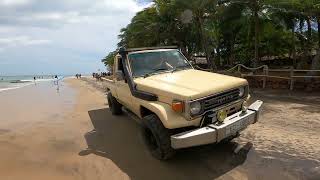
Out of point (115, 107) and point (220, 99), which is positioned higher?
point (220, 99)

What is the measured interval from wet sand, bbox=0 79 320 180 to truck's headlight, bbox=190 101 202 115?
0.91m

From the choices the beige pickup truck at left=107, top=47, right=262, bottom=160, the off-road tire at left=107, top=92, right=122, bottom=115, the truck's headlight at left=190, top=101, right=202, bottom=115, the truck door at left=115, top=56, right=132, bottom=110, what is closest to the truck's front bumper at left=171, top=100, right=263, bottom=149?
the beige pickup truck at left=107, top=47, right=262, bottom=160

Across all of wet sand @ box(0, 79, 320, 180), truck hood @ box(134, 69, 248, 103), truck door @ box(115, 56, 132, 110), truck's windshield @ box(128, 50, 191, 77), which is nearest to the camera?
wet sand @ box(0, 79, 320, 180)

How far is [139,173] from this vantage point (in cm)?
591

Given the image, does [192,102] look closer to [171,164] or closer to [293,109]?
[171,164]

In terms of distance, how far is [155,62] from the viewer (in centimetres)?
780

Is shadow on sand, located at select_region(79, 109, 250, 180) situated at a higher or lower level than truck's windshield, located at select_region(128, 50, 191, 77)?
lower

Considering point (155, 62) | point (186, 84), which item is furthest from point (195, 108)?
point (155, 62)

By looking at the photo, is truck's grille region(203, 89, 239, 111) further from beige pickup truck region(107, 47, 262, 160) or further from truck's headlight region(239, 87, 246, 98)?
truck's headlight region(239, 87, 246, 98)

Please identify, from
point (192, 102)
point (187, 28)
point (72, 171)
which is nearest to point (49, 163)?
point (72, 171)

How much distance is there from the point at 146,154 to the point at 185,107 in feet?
5.19

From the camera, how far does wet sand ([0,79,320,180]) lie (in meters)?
5.71

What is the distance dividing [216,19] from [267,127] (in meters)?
19.8

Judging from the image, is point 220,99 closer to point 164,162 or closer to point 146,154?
point 164,162
